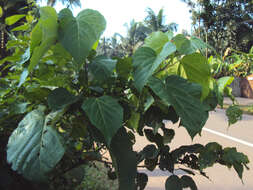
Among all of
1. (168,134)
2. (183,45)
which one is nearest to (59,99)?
(183,45)

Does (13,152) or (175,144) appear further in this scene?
(175,144)

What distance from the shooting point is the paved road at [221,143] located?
7.27 feet

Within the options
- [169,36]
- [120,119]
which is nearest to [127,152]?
[120,119]

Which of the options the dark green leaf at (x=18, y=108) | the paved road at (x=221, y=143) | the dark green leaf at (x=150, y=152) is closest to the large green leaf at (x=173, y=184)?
the dark green leaf at (x=150, y=152)

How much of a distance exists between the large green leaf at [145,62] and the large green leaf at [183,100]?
14 millimetres

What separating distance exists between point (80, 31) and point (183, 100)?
5.8 inches

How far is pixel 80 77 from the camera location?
32 centimetres

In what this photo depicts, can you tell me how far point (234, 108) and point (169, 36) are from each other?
182mm

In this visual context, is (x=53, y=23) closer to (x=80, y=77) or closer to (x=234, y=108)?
(x=80, y=77)

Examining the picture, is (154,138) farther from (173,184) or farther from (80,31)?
(80,31)

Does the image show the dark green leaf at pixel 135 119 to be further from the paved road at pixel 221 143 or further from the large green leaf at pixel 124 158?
the paved road at pixel 221 143

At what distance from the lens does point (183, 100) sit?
281mm

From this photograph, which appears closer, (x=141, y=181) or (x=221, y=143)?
(x=141, y=181)

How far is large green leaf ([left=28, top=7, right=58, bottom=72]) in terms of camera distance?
0.86 ft
